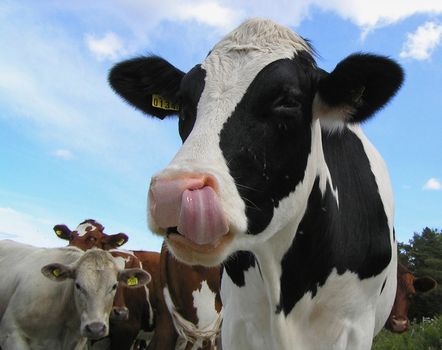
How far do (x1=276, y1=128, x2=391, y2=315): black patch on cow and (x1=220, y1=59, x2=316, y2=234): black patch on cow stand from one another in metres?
0.45

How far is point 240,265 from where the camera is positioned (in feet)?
11.5

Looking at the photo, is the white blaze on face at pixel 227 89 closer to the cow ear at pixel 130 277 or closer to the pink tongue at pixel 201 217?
the pink tongue at pixel 201 217

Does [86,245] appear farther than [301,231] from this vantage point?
Yes

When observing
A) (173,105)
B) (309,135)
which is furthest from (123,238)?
(309,135)

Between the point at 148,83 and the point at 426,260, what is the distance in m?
39.9

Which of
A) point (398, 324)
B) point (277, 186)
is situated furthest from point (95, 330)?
point (277, 186)

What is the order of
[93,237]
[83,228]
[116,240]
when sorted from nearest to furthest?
1. [93,237]
2. [116,240]
3. [83,228]

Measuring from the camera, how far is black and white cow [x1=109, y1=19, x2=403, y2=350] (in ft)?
7.75

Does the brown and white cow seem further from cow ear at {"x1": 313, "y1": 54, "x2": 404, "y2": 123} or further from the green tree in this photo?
the green tree

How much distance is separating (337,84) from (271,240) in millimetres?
876

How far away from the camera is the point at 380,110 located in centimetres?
315

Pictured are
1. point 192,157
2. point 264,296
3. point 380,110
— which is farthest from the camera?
point 264,296

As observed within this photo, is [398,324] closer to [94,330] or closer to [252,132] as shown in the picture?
[94,330]

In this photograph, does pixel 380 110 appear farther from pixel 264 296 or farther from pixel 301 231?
pixel 264 296
